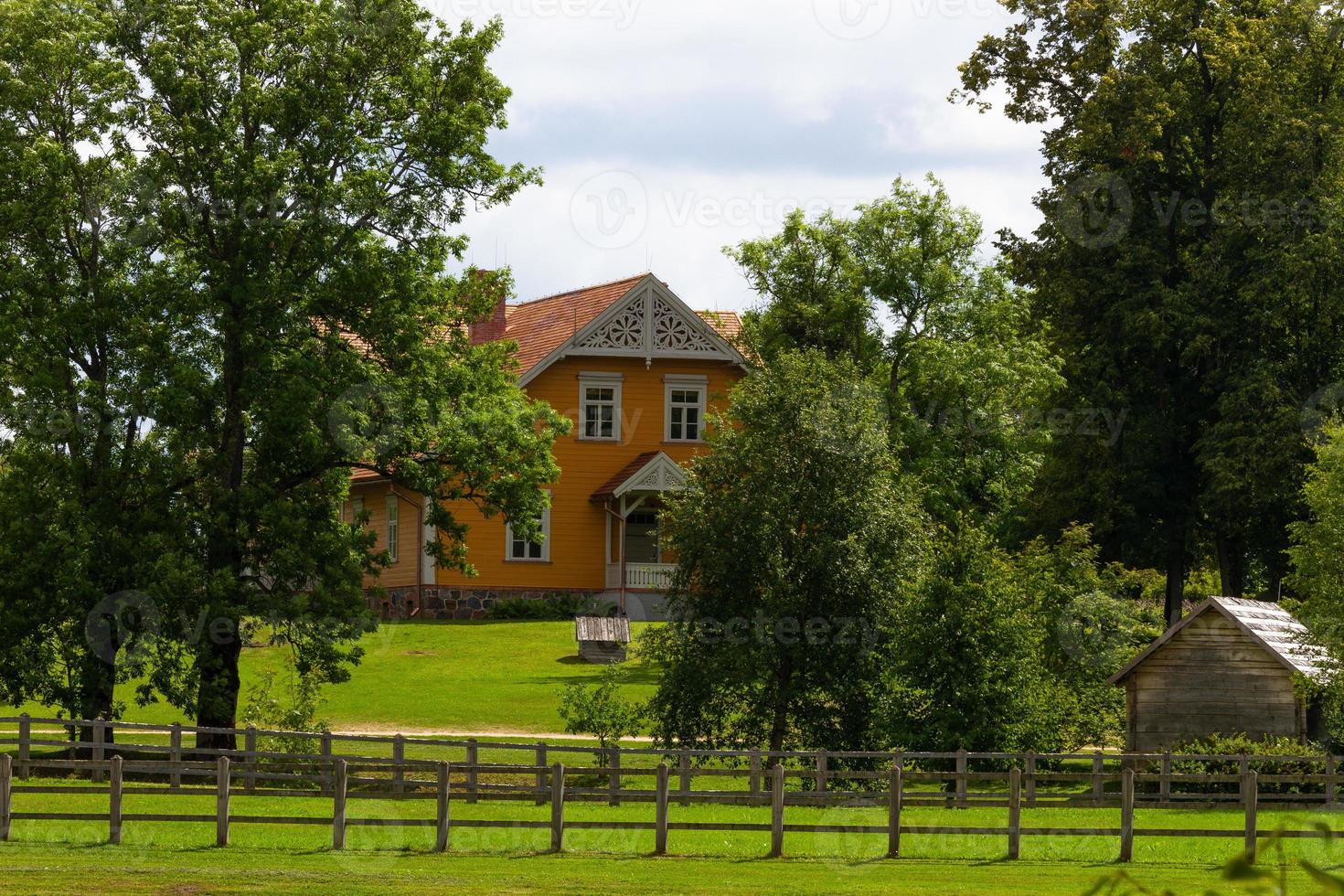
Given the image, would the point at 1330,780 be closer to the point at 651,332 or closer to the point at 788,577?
the point at 788,577

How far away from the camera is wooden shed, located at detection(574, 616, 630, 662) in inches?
1713

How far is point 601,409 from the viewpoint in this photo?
173 feet

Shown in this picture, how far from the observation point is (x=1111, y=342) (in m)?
46.6

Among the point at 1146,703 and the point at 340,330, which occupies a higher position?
the point at 340,330

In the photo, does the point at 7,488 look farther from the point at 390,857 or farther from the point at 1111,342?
the point at 1111,342

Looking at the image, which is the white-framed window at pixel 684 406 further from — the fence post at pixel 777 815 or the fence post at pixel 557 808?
the fence post at pixel 557 808

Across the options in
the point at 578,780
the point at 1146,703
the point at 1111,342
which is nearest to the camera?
the point at 578,780

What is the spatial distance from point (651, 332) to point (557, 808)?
32.9 m

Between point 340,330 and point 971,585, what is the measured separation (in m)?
12.8

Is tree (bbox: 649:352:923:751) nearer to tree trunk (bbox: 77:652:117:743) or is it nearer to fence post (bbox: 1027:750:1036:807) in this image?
fence post (bbox: 1027:750:1036:807)

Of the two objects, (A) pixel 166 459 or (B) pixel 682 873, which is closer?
(B) pixel 682 873

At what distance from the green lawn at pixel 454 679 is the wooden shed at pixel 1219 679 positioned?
11968 mm

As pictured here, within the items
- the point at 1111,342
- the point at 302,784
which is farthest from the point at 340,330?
the point at 1111,342

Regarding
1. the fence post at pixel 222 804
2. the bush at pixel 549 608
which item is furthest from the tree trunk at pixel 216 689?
the bush at pixel 549 608
